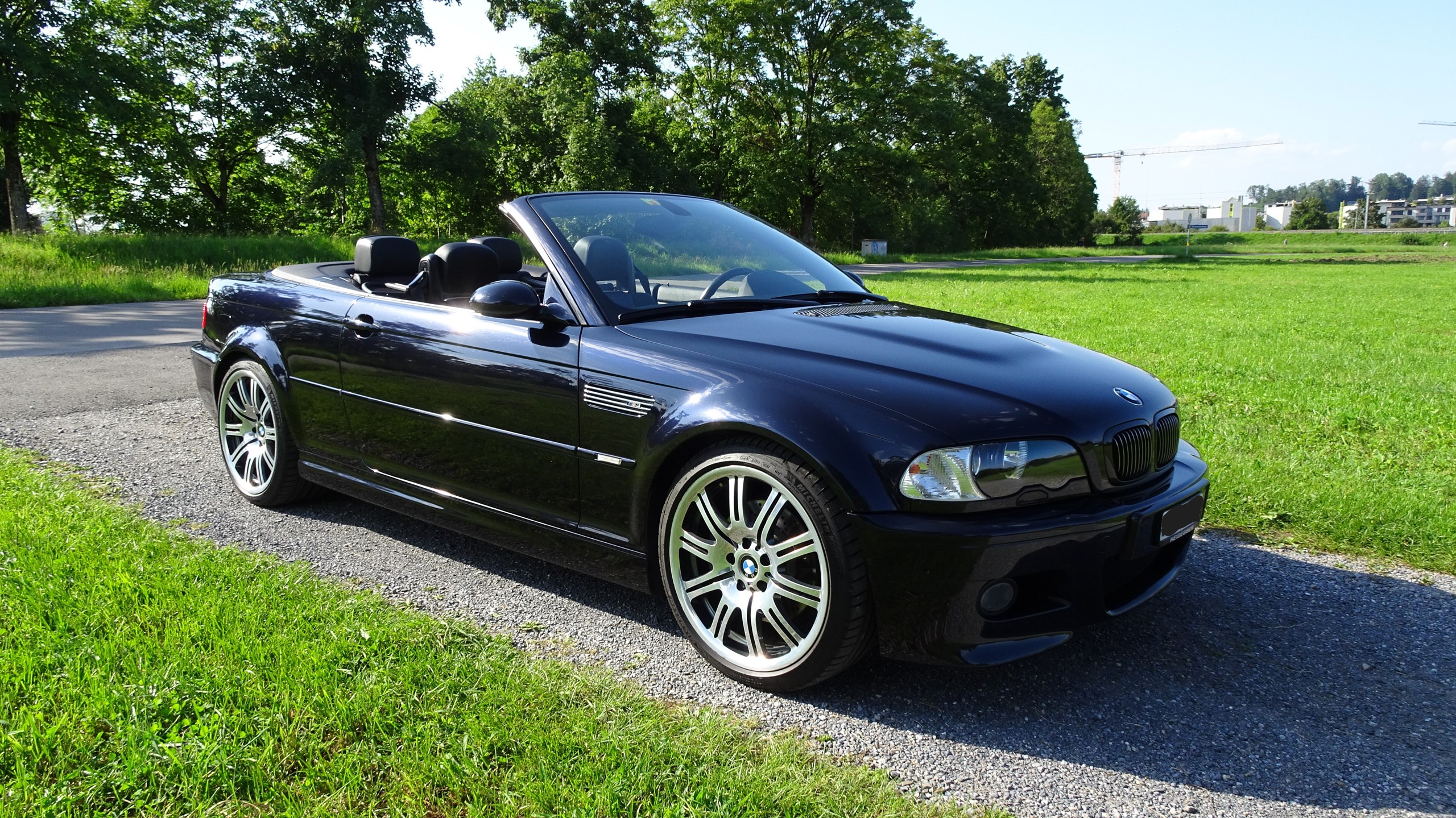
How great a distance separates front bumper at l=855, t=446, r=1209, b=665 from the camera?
93.7 inches

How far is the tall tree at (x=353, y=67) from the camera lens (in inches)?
1293

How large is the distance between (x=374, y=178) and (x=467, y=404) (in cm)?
3364

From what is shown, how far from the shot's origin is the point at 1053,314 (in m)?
13.9

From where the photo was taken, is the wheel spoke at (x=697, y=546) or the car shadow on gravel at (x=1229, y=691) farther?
the wheel spoke at (x=697, y=546)

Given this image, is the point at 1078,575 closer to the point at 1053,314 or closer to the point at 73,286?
the point at 1053,314

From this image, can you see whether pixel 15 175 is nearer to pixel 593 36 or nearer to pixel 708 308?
pixel 593 36

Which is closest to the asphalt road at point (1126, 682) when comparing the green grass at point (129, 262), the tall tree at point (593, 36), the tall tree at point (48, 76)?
the green grass at point (129, 262)

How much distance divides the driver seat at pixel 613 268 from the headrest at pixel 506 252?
872mm

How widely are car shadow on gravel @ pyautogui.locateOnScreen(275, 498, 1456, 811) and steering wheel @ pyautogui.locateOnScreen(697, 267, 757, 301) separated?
1.13 m

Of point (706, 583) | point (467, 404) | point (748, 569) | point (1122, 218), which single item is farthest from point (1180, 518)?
point (1122, 218)

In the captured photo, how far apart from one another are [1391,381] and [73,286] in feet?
56.3

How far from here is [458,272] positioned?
150 inches

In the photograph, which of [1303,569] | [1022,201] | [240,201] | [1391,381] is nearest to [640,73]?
[240,201]

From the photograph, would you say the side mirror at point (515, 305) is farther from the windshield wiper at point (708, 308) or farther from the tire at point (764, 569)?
the tire at point (764, 569)
